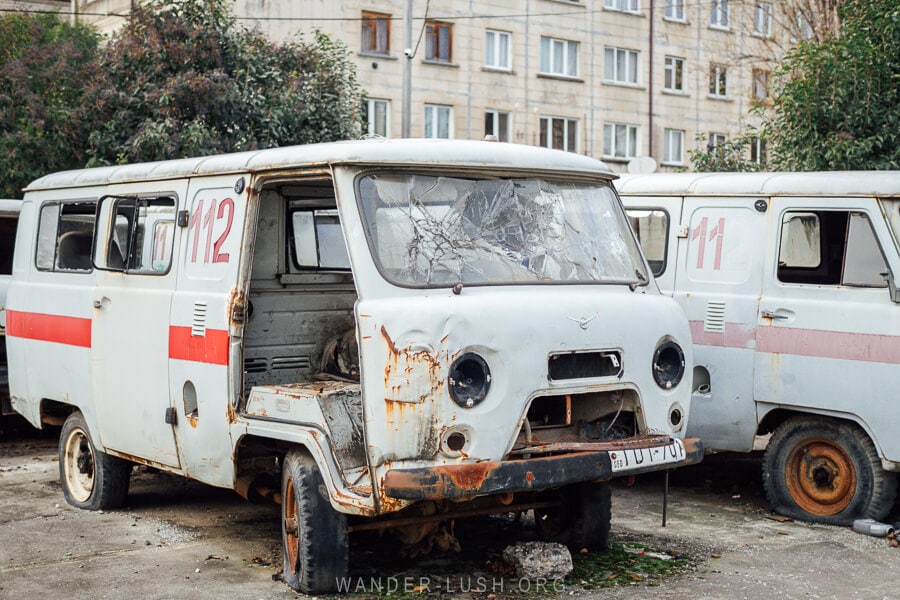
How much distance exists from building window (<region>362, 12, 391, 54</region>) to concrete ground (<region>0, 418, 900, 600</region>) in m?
23.2

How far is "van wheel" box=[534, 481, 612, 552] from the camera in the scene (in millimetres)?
7359

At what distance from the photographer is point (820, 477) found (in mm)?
8516

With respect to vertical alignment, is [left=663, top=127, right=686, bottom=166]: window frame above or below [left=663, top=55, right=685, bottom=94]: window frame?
below

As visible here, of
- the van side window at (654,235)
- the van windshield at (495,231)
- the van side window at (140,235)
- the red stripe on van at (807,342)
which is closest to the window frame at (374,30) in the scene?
the van side window at (654,235)

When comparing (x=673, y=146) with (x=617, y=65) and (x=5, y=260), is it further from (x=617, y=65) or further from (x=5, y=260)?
(x=5, y=260)

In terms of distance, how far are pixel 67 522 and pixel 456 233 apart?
146 inches

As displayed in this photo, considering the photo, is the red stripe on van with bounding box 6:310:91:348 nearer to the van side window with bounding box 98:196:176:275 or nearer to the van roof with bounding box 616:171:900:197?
the van side window with bounding box 98:196:176:275

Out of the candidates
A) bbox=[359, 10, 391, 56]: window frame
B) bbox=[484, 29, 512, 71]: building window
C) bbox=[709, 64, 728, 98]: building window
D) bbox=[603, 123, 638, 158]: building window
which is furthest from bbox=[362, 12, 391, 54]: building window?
bbox=[709, 64, 728, 98]: building window

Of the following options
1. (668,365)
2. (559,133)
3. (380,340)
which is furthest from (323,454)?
(559,133)

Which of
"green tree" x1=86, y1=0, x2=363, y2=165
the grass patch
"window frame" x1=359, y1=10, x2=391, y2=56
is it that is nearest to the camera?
the grass patch

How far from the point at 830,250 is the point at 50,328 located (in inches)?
221

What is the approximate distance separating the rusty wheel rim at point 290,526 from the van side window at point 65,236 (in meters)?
2.90

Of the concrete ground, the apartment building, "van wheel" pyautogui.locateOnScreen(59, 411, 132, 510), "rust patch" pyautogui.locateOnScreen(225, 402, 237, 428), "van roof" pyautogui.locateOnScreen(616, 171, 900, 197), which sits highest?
the apartment building

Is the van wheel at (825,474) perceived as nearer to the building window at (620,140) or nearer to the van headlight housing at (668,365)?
the van headlight housing at (668,365)
